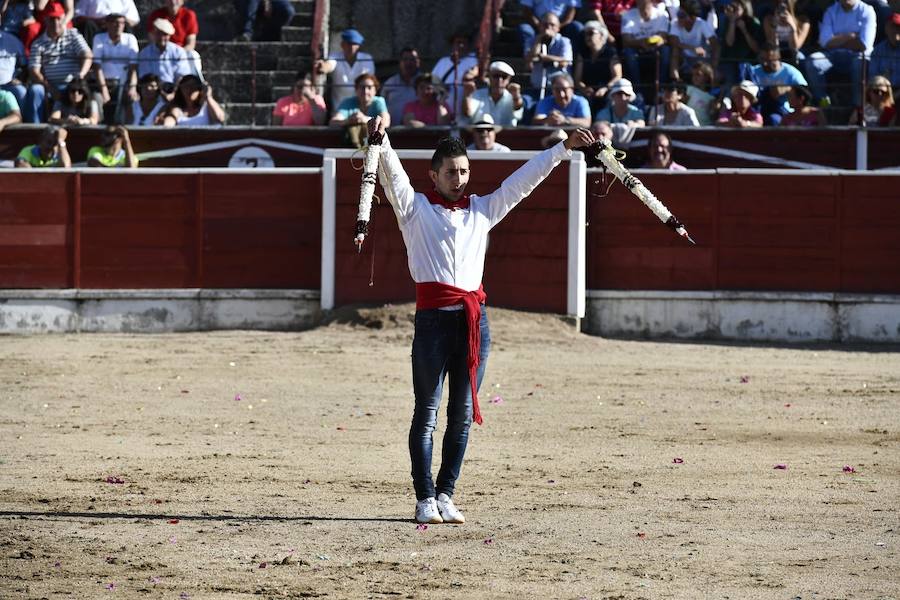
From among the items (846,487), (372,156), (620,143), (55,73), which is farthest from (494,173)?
(372,156)

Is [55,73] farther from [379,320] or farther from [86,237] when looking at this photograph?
[379,320]

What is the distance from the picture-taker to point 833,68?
46.9 ft

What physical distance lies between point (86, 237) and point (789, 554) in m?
9.29

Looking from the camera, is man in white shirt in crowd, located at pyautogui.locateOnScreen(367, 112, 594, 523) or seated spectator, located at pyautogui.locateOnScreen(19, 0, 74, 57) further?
seated spectator, located at pyautogui.locateOnScreen(19, 0, 74, 57)

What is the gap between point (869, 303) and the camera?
1374 cm

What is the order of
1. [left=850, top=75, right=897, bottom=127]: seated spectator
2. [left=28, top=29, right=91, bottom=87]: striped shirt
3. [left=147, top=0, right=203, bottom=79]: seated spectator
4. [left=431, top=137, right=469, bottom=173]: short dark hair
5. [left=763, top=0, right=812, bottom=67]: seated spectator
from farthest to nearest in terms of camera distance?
1. [left=147, top=0, right=203, bottom=79]: seated spectator
2. [left=28, top=29, right=91, bottom=87]: striped shirt
3. [left=763, top=0, right=812, bottom=67]: seated spectator
4. [left=850, top=75, right=897, bottom=127]: seated spectator
5. [left=431, top=137, right=469, bottom=173]: short dark hair

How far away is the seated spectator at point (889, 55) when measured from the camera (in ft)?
46.1

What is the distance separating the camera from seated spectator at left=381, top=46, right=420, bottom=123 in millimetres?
14547

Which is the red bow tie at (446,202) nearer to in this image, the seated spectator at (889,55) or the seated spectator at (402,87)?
the seated spectator at (402,87)

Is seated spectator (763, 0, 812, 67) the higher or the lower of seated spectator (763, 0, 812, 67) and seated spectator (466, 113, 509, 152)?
the higher

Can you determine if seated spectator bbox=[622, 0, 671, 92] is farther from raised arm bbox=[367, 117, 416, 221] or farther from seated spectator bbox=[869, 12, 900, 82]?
raised arm bbox=[367, 117, 416, 221]

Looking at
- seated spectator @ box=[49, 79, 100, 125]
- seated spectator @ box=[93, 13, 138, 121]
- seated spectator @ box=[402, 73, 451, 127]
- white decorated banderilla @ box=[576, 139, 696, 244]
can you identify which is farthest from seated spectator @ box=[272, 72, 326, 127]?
white decorated banderilla @ box=[576, 139, 696, 244]

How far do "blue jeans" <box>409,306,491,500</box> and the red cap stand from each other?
9662mm

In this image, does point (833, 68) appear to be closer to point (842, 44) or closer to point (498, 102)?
point (842, 44)
